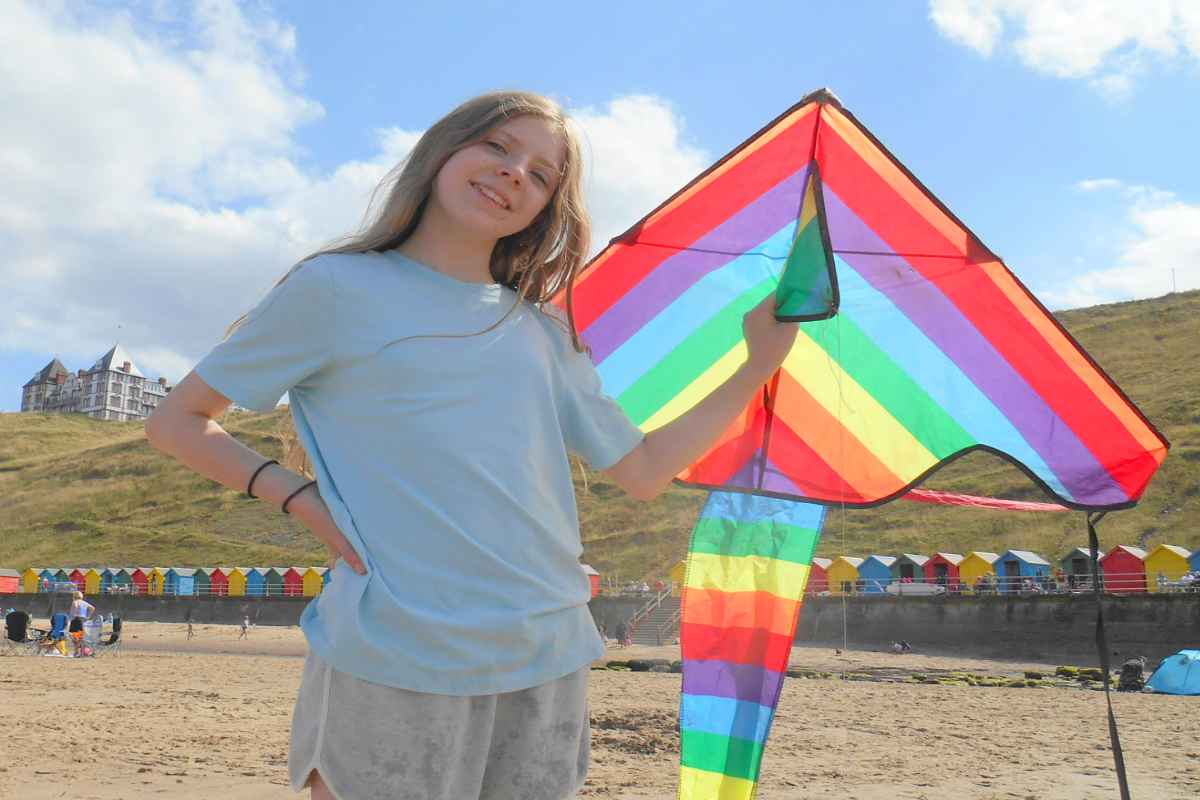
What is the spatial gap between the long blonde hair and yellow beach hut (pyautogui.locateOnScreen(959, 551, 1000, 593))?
30.9 metres

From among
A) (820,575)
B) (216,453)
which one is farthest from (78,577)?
(216,453)

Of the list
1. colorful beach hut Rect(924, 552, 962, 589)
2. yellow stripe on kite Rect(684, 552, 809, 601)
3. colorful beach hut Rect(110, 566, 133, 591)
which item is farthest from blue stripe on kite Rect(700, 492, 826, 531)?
colorful beach hut Rect(110, 566, 133, 591)

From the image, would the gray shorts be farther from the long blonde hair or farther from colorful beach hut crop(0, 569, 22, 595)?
colorful beach hut crop(0, 569, 22, 595)

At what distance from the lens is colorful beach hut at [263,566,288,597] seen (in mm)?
40906

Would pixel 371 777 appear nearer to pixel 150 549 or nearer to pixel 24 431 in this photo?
pixel 150 549

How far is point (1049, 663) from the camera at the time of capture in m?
23.2

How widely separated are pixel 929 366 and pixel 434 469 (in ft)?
6.41

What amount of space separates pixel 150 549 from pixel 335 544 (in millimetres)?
62579

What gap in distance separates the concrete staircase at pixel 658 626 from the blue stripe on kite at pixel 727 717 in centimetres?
2530

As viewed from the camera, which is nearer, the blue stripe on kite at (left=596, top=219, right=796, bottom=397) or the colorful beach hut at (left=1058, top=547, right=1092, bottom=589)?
the blue stripe on kite at (left=596, top=219, right=796, bottom=397)

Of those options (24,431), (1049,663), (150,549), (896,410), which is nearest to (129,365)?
(24,431)

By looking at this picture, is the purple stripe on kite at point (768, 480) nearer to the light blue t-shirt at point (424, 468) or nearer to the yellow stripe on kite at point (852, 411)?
the yellow stripe on kite at point (852, 411)

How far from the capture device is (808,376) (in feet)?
9.95

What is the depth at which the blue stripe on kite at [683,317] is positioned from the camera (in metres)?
2.94
